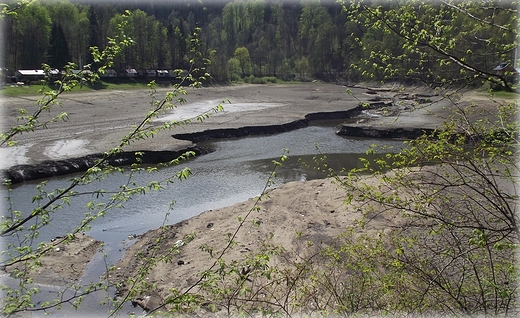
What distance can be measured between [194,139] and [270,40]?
8734 centimetres

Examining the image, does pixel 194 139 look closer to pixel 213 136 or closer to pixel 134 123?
pixel 213 136

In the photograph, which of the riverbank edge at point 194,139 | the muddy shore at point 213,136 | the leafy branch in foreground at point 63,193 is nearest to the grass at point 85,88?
the muddy shore at point 213,136

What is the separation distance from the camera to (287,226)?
13.1 meters

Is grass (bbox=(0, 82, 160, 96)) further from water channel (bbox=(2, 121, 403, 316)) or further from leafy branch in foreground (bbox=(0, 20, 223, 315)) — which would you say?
leafy branch in foreground (bbox=(0, 20, 223, 315))

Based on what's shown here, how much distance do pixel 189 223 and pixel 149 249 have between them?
2337 mm

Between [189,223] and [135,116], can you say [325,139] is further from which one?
[189,223]

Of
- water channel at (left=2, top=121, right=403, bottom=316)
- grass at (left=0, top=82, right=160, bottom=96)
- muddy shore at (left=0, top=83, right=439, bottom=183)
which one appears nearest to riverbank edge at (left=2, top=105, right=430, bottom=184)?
muddy shore at (left=0, top=83, right=439, bottom=183)

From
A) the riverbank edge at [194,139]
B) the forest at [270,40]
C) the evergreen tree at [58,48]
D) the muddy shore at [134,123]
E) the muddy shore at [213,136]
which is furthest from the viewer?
the evergreen tree at [58,48]

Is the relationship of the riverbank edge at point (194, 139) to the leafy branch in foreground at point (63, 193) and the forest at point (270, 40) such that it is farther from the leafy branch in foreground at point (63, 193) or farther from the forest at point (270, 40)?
the leafy branch in foreground at point (63, 193)

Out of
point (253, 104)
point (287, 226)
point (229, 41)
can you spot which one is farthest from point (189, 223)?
point (229, 41)

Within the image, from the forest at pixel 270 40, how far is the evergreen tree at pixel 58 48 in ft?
0.48

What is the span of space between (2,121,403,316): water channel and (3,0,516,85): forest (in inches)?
214

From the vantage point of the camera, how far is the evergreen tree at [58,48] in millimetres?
55138

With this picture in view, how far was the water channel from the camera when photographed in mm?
15031
